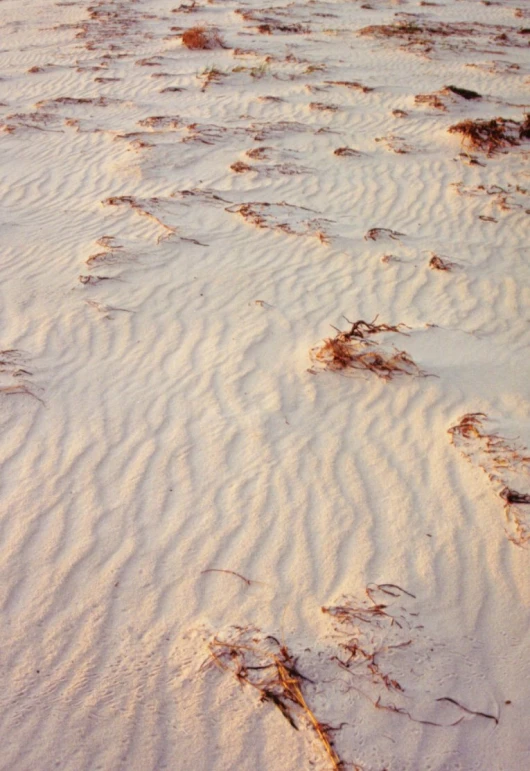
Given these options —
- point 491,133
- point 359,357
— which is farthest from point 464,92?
point 359,357

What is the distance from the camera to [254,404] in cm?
392

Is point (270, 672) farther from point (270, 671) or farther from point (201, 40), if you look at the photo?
point (201, 40)

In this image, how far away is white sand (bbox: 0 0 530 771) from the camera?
7.89 ft

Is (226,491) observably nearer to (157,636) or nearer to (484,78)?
(157,636)

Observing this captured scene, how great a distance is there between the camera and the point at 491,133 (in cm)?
781

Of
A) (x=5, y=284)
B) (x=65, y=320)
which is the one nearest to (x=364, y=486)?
(x=65, y=320)

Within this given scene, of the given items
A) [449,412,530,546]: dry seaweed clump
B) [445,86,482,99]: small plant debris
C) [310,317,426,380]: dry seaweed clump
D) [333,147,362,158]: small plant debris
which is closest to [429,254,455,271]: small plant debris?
[310,317,426,380]: dry seaweed clump

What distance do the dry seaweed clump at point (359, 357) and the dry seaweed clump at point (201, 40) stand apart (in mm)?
9695

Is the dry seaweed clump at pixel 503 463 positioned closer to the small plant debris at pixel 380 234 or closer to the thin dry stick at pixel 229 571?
the thin dry stick at pixel 229 571

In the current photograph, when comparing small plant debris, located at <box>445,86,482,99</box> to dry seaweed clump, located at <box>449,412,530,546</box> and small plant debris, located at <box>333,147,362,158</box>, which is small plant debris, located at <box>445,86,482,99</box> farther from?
dry seaweed clump, located at <box>449,412,530,546</box>

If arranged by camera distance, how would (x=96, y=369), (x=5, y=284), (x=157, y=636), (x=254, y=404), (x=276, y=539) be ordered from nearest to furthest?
(x=157, y=636), (x=276, y=539), (x=254, y=404), (x=96, y=369), (x=5, y=284)

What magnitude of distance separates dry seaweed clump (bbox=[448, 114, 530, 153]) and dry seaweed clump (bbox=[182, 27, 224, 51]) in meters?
6.03

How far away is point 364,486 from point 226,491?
0.73m

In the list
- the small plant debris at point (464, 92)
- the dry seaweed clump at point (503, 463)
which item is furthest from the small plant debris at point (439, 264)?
the small plant debris at point (464, 92)
